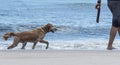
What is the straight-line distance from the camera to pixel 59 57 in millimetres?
8188

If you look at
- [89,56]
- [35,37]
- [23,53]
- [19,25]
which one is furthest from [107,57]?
[19,25]

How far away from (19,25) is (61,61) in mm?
13302

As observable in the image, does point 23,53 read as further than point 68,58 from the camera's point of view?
Yes

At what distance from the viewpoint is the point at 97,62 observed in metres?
7.68

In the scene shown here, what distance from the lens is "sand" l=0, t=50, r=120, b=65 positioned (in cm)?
766

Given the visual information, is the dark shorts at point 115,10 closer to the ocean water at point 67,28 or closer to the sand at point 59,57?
the sand at point 59,57

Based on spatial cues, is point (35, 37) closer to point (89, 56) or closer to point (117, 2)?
point (117, 2)

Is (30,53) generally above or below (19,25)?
above

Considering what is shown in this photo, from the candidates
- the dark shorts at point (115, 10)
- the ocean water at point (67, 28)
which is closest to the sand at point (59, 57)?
the dark shorts at point (115, 10)

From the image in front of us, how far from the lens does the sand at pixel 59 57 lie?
7660 millimetres

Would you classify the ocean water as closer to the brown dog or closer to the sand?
the brown dog

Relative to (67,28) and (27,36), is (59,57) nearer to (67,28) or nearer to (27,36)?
(27,36)

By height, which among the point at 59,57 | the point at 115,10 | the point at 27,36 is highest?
the point at 115,10

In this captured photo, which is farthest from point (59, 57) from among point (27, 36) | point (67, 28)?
point (67, 28)
